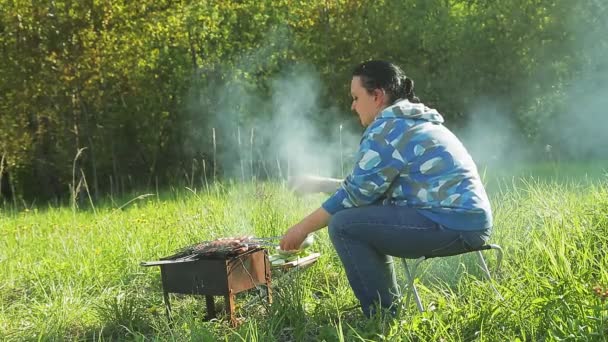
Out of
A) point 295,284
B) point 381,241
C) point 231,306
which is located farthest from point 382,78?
point 231,306

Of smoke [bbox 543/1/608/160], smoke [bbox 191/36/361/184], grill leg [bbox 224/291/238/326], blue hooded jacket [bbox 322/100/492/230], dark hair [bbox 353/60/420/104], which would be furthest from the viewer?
smoke [bbox 191/36/361/184]

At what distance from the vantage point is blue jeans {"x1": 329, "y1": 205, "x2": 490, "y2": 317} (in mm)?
3277

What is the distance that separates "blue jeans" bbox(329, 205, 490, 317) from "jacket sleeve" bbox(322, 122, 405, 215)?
0.08m

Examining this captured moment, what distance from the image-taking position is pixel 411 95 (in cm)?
360

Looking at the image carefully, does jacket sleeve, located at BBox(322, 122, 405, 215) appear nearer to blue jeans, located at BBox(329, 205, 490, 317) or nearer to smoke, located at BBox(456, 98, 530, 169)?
blue jeans, located at BBox(329, 205, 490, 317)

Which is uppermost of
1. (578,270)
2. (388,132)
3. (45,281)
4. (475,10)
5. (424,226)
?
(475,10)

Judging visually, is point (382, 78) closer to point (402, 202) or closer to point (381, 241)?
point (402, 202)

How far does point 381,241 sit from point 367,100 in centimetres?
69

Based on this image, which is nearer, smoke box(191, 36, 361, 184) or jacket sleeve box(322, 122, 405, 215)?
jacket sleeve box(322, 122, 405, 215)

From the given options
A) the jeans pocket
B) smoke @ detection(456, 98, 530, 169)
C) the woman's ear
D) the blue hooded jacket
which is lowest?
smoke @ detection(456, 98, 530, 169)

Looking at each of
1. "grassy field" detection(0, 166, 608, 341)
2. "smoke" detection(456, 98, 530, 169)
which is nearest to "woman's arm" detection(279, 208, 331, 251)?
"grassy field" detection(0, 166, 608, 341)

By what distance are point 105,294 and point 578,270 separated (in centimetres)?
284

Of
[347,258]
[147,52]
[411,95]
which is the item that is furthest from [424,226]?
[147,52]

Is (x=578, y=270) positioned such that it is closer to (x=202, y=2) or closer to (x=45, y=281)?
(x=45, y=281)
